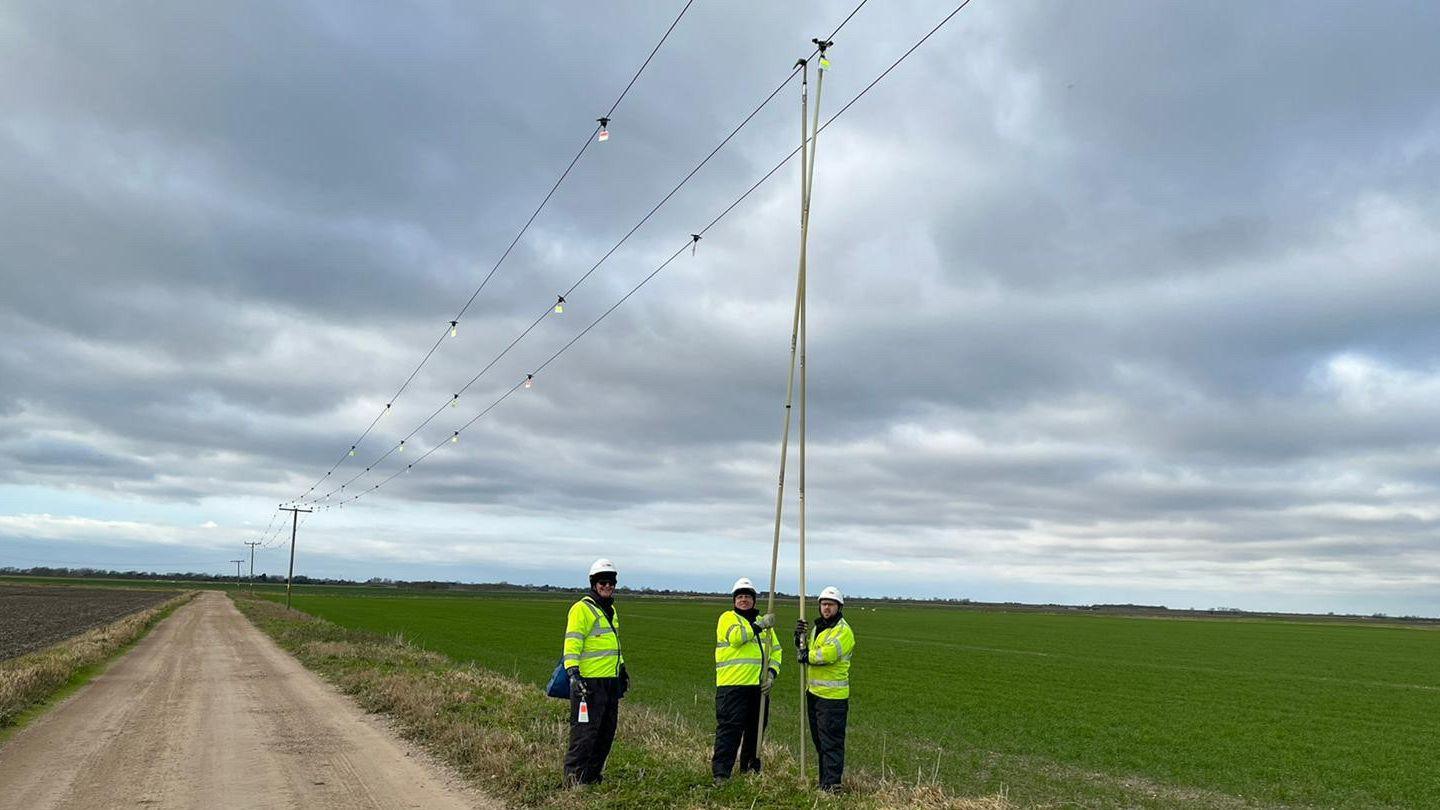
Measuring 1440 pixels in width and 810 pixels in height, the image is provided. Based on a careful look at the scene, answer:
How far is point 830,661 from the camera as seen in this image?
35.6ft

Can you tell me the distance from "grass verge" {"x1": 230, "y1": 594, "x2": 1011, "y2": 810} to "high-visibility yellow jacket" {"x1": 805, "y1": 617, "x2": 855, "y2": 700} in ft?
3.53

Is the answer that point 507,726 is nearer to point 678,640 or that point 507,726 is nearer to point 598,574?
point 598,574

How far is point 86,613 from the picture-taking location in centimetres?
7025

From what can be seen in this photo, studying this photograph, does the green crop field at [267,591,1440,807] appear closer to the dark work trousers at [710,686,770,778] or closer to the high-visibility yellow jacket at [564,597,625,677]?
the dark work trousers at [710,686,770,778]

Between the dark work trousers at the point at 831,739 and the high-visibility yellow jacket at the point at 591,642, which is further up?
the high-visibility yellow jacket at the point at 591,642

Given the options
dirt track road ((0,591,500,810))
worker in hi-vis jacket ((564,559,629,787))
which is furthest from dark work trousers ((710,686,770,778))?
dirt track road ((0,591,500,810))

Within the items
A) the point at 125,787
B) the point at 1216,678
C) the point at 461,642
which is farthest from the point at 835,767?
the point at 461,642

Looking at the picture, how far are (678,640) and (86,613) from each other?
44.5 meters

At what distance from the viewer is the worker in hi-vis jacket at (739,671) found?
36.1 ft

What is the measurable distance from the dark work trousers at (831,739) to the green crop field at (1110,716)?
3.97 m

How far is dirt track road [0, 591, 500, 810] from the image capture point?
10516mm

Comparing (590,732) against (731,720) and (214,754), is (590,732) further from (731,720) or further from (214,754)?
(214,754)

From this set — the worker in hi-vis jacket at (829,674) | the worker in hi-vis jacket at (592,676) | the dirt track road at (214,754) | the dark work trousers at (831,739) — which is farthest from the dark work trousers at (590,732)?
the dark work trousers at (831,739)

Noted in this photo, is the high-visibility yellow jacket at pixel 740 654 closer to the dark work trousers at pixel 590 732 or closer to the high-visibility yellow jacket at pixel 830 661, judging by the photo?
the high-visibility yellow jacket at pixel 830 661
